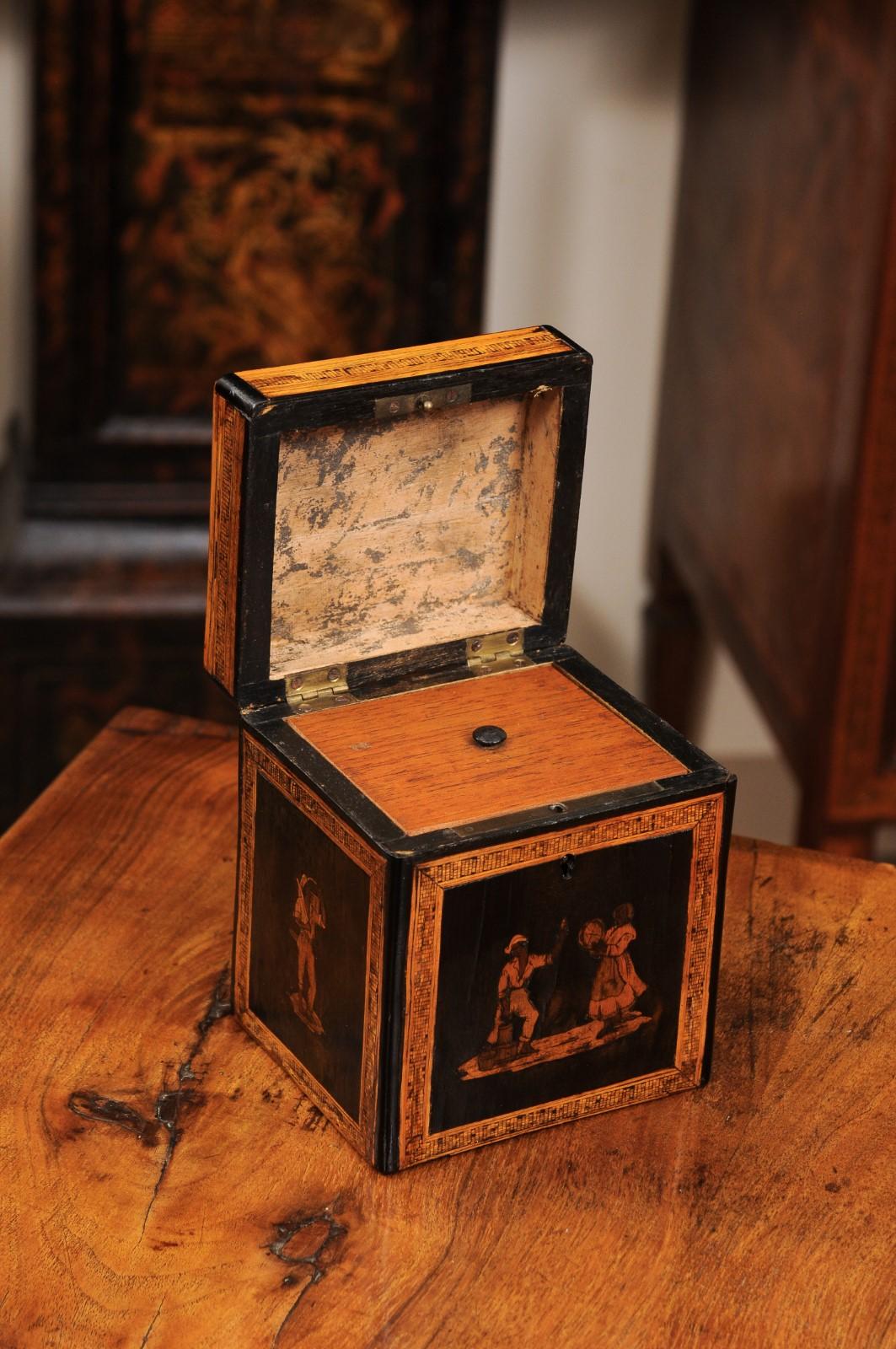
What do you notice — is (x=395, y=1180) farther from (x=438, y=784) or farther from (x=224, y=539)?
(x=224, y=539)

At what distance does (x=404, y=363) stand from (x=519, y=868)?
315 millimetres

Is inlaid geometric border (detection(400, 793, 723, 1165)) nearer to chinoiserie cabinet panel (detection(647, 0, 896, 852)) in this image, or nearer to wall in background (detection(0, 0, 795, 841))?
chinoiserie cabinet panel (detection(647, 0, 896, 852))

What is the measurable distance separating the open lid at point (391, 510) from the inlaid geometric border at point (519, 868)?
0.20m

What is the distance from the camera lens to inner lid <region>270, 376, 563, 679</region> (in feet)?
4.07

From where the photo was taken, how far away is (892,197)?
1964mm

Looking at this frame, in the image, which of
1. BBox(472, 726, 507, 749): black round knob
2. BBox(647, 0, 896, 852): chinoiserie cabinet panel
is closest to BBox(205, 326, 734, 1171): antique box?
BBox(472, 726, 507, 749): black round knob

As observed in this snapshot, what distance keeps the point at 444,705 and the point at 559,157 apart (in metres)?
1.76

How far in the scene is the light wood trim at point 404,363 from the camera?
1176mm

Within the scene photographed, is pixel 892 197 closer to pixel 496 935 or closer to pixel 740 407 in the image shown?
pixel 740 407

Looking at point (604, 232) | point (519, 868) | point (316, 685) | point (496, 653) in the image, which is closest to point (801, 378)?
point (604, 232)

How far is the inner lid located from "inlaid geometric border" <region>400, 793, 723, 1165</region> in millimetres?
209

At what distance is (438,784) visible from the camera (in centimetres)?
118

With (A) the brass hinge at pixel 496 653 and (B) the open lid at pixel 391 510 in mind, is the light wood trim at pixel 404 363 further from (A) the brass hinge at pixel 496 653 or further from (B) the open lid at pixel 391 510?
(A) the brass hinge at pixel 496 653

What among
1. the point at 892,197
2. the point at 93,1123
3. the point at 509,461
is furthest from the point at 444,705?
the point at 892,197
